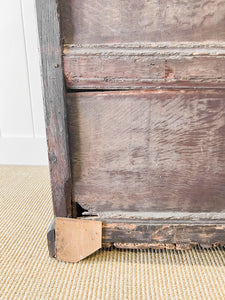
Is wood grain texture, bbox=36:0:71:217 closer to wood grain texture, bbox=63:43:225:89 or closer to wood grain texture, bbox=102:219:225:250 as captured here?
wood grain texture, bbox=63:43:225:89

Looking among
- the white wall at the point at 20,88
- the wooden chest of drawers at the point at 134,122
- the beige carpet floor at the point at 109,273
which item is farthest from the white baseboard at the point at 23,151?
the wooden chest of drawers at the point at 134,122

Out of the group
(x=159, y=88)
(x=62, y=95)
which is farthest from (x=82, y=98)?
(x=159, y=88)

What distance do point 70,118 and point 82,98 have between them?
0.06 meters

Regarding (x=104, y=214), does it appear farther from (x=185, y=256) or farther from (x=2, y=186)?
(x=2, y=186)

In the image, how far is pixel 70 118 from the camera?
755 mm

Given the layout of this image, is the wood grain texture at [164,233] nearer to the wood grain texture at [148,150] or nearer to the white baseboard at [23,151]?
the wood grain texture at [148,150]

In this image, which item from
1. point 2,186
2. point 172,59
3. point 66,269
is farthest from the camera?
point 2,186

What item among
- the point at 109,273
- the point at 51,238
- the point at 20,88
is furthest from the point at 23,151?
the point at 109,273

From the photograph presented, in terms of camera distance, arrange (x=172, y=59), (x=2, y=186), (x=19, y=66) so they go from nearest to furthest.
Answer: (x=172, y=59), (x=2, y=186), (x=19, y=66)

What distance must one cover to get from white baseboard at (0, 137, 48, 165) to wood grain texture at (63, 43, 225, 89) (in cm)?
105

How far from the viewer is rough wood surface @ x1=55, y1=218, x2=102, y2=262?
0.81m

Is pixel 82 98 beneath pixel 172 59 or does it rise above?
beneath

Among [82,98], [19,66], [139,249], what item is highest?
[82,98]

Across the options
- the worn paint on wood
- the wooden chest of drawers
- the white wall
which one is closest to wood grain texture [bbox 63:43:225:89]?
the wooden chest of drawers
